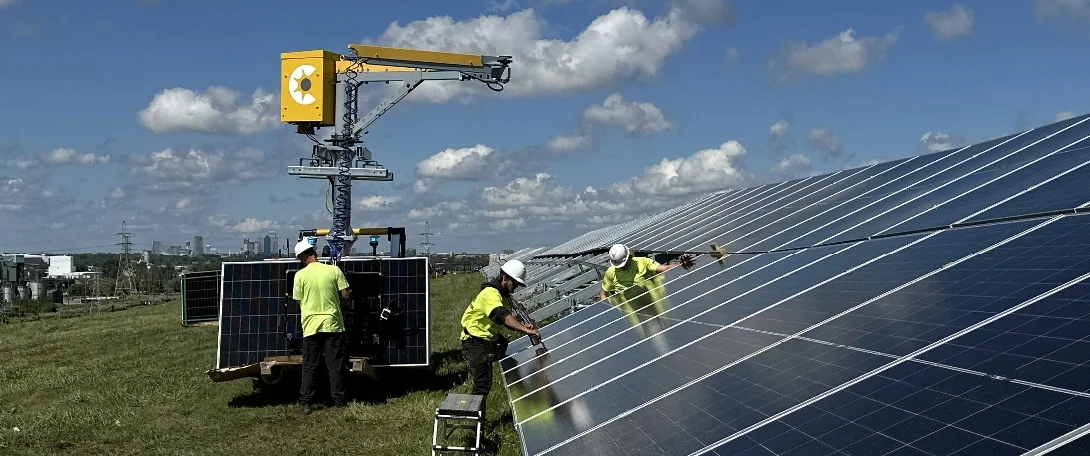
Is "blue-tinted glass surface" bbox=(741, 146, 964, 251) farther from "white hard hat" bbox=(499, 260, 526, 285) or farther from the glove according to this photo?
"white hard hat" bbox=(499, 260, 526, 285)

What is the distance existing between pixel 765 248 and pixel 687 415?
23.9ft

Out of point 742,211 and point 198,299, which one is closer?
point 198,299

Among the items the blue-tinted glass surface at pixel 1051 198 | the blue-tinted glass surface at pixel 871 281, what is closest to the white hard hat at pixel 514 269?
the blue-tinted glass surface at pixel 871 281

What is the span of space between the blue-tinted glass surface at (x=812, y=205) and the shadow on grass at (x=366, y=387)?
500 centimetres

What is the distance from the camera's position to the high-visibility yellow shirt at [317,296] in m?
10.6

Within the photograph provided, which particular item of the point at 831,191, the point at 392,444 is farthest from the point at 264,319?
the point at 831,191

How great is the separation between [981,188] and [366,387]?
8809 mm

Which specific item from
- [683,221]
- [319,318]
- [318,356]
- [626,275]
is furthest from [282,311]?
[683,221]

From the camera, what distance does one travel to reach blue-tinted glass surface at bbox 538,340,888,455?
4.59m

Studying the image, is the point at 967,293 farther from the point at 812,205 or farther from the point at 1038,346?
the point at 812,205

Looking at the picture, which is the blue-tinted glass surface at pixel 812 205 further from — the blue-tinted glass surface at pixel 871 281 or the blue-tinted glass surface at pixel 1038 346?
the blue-tinted glass surface at pixel 1038 346

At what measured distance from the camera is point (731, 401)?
16.4ft

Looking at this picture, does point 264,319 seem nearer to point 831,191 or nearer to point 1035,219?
point 1035,219

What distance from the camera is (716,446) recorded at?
437 cm
